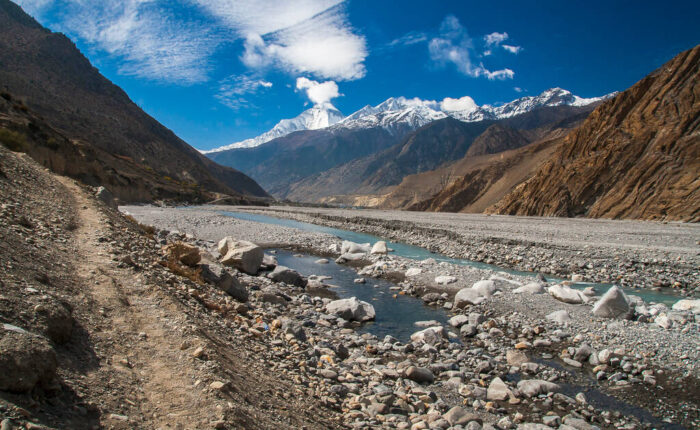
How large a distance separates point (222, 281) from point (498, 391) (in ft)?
22.5

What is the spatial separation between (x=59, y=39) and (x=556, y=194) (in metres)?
140

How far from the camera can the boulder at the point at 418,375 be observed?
6.95 meters

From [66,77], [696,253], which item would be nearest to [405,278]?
[696,253]

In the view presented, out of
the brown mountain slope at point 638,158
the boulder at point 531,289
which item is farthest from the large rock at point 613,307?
the brown mountain slope at point 638,158

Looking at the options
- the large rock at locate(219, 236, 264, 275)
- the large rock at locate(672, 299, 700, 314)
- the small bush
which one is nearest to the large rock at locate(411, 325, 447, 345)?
the large rock at locate(219, 236, 264, 275)

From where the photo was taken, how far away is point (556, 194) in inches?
2403

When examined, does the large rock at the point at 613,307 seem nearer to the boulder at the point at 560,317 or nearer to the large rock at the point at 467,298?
the boulder at the point at 560,317

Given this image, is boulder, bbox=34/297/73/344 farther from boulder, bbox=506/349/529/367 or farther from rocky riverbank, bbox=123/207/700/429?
boulder, bbox=506/349/529/367

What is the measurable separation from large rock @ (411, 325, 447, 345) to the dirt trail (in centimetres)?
560

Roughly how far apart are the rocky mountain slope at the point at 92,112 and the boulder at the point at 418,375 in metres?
54.7

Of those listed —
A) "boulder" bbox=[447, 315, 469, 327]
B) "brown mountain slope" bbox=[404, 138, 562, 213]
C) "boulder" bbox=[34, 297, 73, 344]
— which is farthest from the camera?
Answer: "brown mountain slope" bbox=[404, 138, 562, 213]

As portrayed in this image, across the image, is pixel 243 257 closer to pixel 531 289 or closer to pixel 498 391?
pixel 498 391

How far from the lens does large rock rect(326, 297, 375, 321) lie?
10359 millimetres

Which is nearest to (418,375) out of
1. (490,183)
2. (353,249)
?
(353,249)
